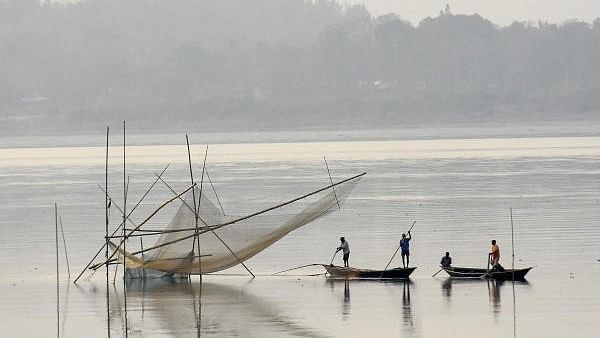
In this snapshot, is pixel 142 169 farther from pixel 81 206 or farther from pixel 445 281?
pixel 445 281

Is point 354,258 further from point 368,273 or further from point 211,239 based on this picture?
point 211,239

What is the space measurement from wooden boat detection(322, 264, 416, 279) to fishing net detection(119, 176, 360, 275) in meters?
1.25

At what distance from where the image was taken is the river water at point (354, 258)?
2852cm

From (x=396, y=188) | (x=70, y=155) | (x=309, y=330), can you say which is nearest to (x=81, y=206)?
(x=396, y=188)

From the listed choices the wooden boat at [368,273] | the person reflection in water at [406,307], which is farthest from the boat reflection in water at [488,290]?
the wooden boat at [368,273]

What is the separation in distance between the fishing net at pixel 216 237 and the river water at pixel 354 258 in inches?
20.5

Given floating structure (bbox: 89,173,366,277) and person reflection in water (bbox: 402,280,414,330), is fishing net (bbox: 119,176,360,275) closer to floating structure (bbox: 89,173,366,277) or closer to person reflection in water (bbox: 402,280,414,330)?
floating structure (bbox: 89,173,366,277)

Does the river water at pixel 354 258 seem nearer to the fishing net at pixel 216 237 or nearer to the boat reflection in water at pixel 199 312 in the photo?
the boat reflection in water at pixel 199 312

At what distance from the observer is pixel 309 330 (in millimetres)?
27547

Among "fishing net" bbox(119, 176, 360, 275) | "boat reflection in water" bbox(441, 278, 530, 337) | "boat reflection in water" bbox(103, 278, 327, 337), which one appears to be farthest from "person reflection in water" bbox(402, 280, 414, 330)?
"fishing net" bbox(119, 176, 360, 275)

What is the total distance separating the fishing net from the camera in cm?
3466

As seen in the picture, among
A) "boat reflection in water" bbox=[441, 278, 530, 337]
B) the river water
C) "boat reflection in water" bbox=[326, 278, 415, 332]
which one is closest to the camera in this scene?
the river water

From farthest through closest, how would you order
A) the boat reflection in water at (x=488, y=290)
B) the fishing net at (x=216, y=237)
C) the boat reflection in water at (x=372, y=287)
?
the fishing net at (x=216, y=237) < the boat reflection in water at (x=488, y=290) < the boat reflection in water at (x=372, y=287)

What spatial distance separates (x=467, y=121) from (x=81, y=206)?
13716cm
